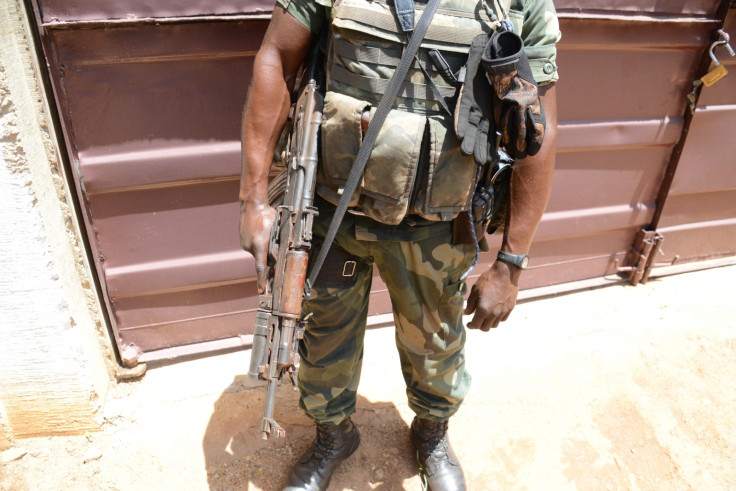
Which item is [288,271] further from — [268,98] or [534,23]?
[534,23]

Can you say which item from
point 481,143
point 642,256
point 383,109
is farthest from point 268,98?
point 642,256

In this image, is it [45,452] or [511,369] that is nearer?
[45,452]

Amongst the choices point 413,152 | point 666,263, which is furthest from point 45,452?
point 666,263

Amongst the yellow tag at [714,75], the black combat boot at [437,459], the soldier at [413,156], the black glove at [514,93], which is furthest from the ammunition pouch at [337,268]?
the yellow tag at [714,75]

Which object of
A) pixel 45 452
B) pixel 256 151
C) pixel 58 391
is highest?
pixel 256 151

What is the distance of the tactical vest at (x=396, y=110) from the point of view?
4.23 ft

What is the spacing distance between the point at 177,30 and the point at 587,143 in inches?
A: 77.5

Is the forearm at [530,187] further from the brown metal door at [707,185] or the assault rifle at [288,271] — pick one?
the brown metal door at [707,185]

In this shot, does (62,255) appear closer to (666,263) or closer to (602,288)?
(602,288)

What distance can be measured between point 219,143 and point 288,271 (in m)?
1.02

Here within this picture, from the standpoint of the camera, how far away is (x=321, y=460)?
1945mm

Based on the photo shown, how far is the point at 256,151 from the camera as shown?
1.48 metres

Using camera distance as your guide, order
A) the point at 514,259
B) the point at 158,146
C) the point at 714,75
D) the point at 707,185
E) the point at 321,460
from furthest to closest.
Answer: the point at 707,185 < the point at 714,75 < the point at 158,146 < the point at 321,460 < the point at 514,259

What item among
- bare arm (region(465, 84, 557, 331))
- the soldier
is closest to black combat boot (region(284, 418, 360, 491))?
the soldier
